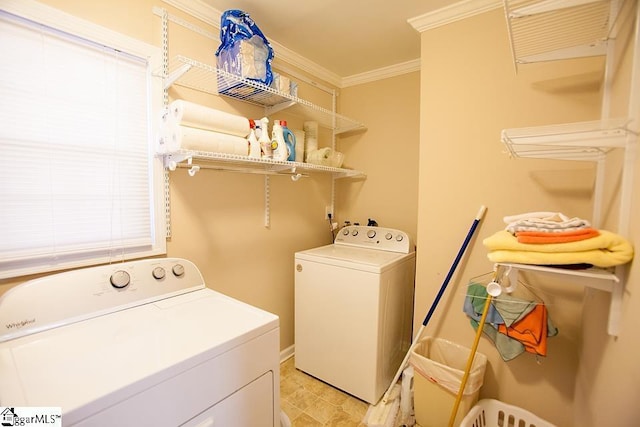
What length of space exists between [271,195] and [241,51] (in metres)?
0.98

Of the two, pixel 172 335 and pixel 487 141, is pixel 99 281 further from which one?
pixel 487 141

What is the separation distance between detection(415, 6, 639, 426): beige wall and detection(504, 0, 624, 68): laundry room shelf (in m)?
0.11

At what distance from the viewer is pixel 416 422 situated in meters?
1.69

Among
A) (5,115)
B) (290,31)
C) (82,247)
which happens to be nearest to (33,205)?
(82,247)

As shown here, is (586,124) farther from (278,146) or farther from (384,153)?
(384,153)

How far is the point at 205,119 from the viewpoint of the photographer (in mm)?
1427

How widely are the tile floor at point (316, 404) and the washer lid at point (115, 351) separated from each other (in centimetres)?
103

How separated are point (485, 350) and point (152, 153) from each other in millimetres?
2195

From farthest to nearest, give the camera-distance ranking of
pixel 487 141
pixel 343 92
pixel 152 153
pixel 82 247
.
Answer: pixel 343 92, pixel 487 141, pixel 152 153, pixel 82 247

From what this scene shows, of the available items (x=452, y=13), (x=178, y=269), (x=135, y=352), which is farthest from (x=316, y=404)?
(x=452, y=13)

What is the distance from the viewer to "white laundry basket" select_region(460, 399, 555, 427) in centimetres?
142

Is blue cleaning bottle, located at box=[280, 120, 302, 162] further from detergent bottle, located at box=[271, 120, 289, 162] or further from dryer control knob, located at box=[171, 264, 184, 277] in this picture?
dryer control knob, located at box=[171, 264, 184, 277]

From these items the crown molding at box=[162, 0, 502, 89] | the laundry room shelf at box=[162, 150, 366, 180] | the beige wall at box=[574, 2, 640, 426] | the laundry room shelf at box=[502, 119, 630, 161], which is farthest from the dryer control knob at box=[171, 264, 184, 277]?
the beige wall at box=[574, 2, 640, 426]

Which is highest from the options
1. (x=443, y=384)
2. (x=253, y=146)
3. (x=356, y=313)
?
(x=253, y=146)
